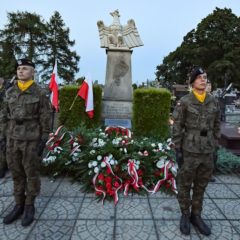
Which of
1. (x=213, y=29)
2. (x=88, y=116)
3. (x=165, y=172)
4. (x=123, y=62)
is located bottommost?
(x=165, y=172)

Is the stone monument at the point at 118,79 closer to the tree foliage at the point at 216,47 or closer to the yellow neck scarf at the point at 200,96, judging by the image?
the yellow neck scarf at the point at 200,96

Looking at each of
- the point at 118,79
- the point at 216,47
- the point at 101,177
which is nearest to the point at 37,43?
the point at 216,47

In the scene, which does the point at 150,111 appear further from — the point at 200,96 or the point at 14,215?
the point at 14,215

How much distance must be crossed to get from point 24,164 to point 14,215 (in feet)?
2.26

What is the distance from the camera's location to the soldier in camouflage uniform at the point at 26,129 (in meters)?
2.83

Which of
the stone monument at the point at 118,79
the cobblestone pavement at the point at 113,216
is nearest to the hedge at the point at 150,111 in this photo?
the stone monument at the point at 118,79

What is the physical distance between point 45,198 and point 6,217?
734mm

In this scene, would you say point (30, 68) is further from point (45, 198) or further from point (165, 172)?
point (165, 172)

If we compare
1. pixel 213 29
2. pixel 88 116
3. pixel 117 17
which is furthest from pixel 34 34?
pixel 88 116

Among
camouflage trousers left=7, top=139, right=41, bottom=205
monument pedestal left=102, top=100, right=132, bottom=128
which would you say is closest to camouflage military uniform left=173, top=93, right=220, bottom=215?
camouflage trousers left=7, top=139, right=41, bottom=205

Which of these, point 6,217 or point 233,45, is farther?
point 233,45

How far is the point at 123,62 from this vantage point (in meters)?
8.12

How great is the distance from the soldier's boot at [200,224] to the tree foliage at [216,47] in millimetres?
28709

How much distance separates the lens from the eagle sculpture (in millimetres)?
8414
